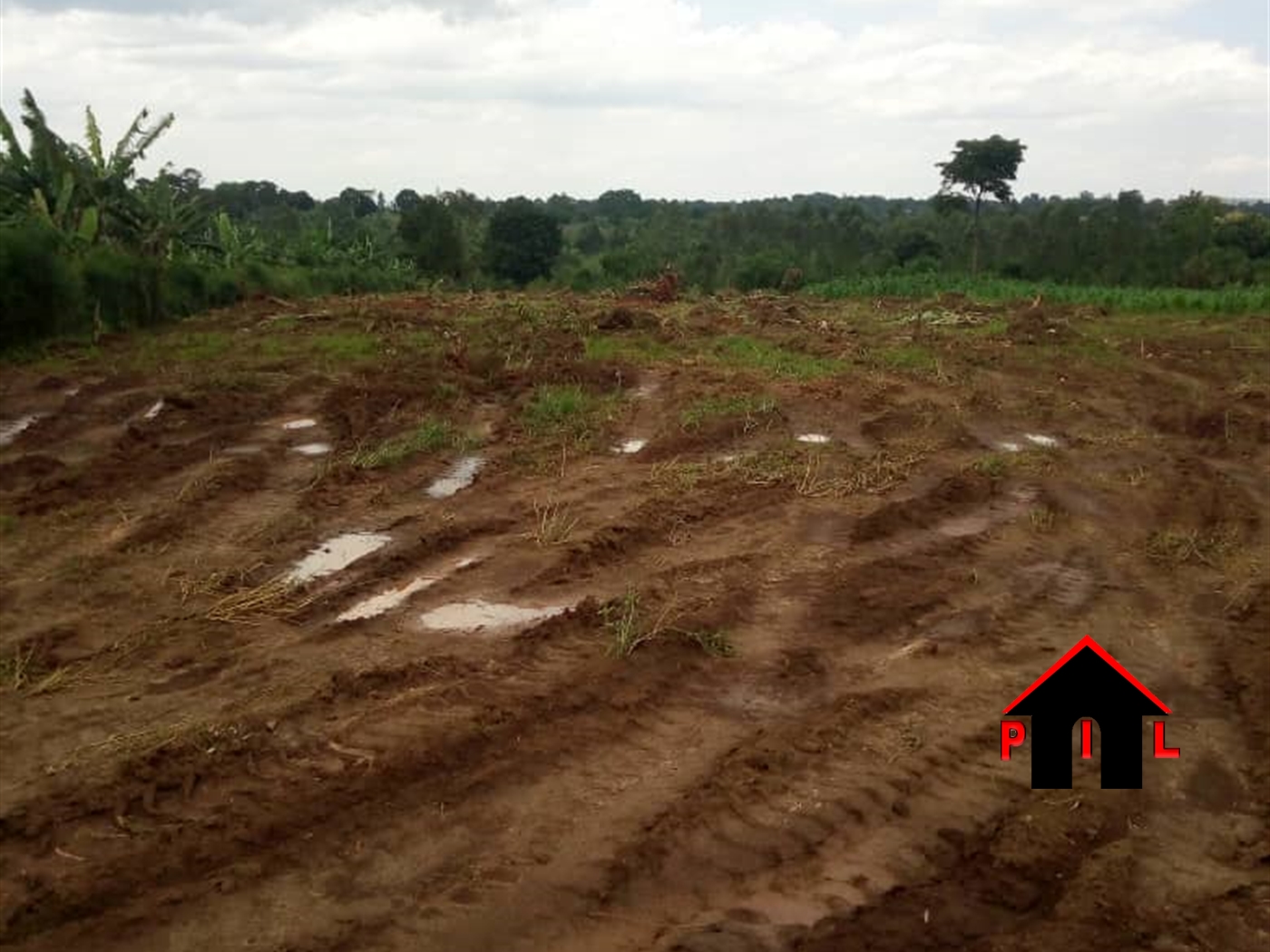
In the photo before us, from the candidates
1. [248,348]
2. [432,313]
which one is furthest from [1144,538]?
[432,313]

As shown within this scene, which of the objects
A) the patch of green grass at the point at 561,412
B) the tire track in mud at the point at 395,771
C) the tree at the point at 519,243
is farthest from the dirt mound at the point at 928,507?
the tree at the point at 519,243

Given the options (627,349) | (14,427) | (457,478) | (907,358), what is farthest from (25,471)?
(907,358)

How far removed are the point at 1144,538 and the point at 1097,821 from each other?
4.31 m

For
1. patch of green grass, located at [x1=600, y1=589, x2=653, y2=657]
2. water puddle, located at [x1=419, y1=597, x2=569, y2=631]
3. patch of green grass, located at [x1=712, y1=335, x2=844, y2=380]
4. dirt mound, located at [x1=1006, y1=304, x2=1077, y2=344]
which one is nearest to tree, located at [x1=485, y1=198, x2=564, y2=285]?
dirt mound, located at [x1=1006, y1=304, x2=1077, y2=344]

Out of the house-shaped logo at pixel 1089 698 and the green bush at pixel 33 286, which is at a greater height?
the green bush at pixel 33 286

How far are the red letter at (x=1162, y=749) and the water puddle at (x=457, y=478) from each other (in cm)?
553

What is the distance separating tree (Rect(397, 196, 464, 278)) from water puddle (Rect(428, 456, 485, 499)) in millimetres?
24820

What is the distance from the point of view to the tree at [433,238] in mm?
33656

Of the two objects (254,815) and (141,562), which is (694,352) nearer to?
(141,562)

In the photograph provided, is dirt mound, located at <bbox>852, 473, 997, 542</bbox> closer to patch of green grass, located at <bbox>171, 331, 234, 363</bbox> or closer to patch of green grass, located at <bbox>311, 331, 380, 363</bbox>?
patch of green grass, located at <bbox>311, 331, 380, 363</bbox>

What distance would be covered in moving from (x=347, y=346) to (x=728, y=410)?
713 centimetres

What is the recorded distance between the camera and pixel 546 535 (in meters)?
7.48

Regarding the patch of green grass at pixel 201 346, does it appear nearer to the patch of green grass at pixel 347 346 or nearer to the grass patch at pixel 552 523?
the patch of green grass at pixel 347 346

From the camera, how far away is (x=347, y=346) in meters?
16.0
